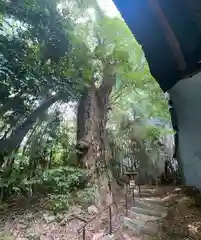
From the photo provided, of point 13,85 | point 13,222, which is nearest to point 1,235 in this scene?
point 13,222

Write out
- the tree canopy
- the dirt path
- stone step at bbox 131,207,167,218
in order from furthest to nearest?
stone step at bbox 131,207,167,218
the tree canopy
the dirt path

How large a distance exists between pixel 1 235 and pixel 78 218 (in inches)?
54.5

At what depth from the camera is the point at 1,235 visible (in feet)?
Answer: 13.3

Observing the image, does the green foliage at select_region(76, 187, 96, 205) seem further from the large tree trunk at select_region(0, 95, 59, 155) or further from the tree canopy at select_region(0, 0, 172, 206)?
the large tree trunk at select_region(0, 95, 59, 155)

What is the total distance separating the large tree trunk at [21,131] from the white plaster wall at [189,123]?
9.40 ft

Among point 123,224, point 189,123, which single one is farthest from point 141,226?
point 189,123

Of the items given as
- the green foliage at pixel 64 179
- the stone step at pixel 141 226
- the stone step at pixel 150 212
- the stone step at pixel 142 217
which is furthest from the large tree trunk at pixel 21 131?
the stone step at pixel 150 212

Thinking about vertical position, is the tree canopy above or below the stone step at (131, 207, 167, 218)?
above

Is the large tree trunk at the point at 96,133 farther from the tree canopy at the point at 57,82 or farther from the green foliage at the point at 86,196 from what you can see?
the green foliage at the point at 86,196

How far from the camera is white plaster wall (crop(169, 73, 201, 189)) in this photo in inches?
215

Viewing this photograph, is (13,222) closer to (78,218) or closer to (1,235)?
(1,235)

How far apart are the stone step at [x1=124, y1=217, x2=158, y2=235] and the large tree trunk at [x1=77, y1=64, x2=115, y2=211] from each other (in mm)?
A: 635

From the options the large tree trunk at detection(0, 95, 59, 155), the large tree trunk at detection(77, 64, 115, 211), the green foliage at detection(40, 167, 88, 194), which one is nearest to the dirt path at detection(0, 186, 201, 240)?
the green foliage at detection(40, 167, 88, 194)

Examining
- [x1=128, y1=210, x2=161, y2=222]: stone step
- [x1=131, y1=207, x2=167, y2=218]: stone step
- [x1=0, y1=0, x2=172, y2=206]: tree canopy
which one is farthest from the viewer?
[x1=131, y1=207, x2=167, y2=218]: stone step
